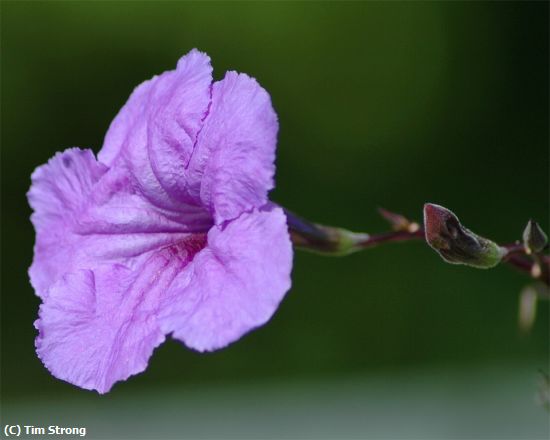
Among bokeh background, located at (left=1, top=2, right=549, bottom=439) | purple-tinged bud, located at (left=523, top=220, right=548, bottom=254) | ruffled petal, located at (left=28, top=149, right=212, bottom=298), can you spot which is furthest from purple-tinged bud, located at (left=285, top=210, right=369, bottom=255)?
bokeh background, located at (left=1, top=2, right=549, bottom=439)

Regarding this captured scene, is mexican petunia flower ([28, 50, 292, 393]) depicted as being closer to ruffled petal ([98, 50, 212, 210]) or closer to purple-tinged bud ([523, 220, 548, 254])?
ruffled petal ([98, 50, 212, 210])

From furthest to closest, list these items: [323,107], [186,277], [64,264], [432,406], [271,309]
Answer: [323,107], [432,406], [64,264], [186,277], [271,309]

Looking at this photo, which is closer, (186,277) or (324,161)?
(186,277)

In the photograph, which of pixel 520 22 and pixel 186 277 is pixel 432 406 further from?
pixel 186 277

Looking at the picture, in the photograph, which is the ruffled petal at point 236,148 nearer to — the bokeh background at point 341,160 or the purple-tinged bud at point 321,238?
the purple-tinged bud at point 321,238

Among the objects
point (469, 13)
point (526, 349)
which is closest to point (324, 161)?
point (469, 13)

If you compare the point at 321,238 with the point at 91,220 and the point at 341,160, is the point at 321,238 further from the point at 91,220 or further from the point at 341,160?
the point at 341,160
